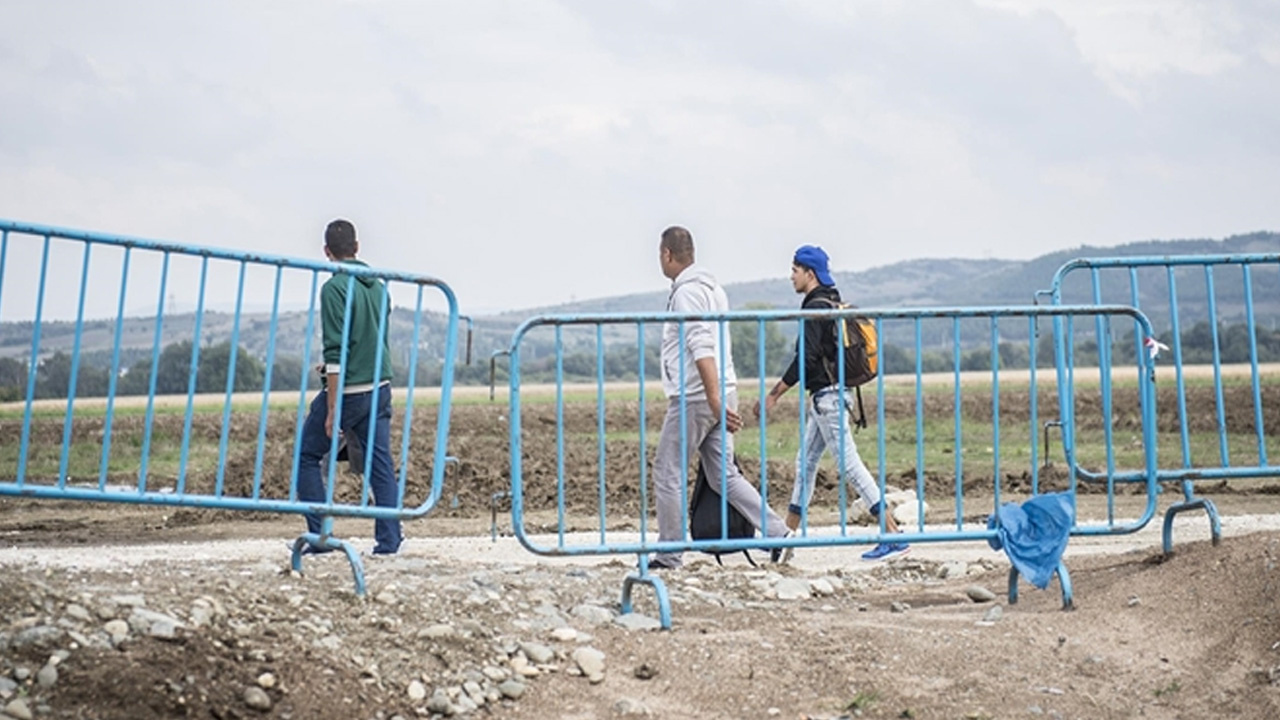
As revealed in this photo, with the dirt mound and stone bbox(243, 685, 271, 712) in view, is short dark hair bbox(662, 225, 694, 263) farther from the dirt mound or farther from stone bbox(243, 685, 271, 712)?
stone bbox(243, 685, 271, 712)

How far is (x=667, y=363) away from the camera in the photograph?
8750 mm

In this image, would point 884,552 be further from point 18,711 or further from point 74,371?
point 18,711

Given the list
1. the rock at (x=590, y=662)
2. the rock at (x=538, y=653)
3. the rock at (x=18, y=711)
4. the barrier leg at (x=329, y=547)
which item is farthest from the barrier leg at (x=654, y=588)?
the rock at (x=18, y=711)

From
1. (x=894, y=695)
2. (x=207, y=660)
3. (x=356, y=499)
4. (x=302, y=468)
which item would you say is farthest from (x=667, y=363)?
(x=356, y=499)

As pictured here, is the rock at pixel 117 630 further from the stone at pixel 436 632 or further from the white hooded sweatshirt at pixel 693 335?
the white hooded sweatshirt at pixel 693 335

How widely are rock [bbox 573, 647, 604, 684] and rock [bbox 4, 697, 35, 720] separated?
7.17 ft

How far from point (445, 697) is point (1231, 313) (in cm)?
19319

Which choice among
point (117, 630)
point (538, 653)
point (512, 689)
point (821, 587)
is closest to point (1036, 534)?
point (821, 587)

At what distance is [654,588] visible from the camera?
7.43m

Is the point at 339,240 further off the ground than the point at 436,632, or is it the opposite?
the point at 339,240

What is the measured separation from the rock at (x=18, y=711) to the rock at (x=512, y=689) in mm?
1782

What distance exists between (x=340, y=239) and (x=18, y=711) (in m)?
4.35

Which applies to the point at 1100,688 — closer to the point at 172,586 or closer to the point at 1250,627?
the point at 1250,627

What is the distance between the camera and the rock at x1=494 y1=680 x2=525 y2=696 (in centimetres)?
621
